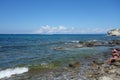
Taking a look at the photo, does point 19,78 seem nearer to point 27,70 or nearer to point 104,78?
point 27,70

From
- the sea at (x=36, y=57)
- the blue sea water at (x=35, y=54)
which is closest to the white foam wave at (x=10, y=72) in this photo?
the sea at (x=36, y=57)

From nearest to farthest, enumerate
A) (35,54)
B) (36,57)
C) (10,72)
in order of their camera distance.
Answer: (10,72) < (36,57) < (35,54)

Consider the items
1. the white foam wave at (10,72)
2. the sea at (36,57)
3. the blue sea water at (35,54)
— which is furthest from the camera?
the blue sea water at (35,54)

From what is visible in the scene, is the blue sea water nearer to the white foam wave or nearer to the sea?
the sea

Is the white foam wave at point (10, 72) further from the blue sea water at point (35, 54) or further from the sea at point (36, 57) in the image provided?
the blue sea water at point (35, 54)

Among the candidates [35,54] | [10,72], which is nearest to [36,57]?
[35,54]

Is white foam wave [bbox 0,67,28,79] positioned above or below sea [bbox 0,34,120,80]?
above

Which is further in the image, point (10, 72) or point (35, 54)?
point (35, 54)

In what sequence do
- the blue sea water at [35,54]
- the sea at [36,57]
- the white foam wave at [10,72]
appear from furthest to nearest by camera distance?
the blue sea water at [35,54]
the sea at [36,57]
the white foam wave at [10,72]

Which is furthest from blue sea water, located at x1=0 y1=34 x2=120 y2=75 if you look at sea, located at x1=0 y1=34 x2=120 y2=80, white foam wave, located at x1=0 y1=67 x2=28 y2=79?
white foam wave, located at x1=0 y1=67 x2=28 y2=79

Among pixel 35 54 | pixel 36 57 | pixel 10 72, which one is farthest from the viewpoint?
pixel 35 54

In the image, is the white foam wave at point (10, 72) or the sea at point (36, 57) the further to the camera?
the sea at point (36, 57)

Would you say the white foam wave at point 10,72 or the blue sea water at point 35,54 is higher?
the white foam wave at point 10,72

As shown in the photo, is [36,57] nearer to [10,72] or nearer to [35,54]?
[35,54]
